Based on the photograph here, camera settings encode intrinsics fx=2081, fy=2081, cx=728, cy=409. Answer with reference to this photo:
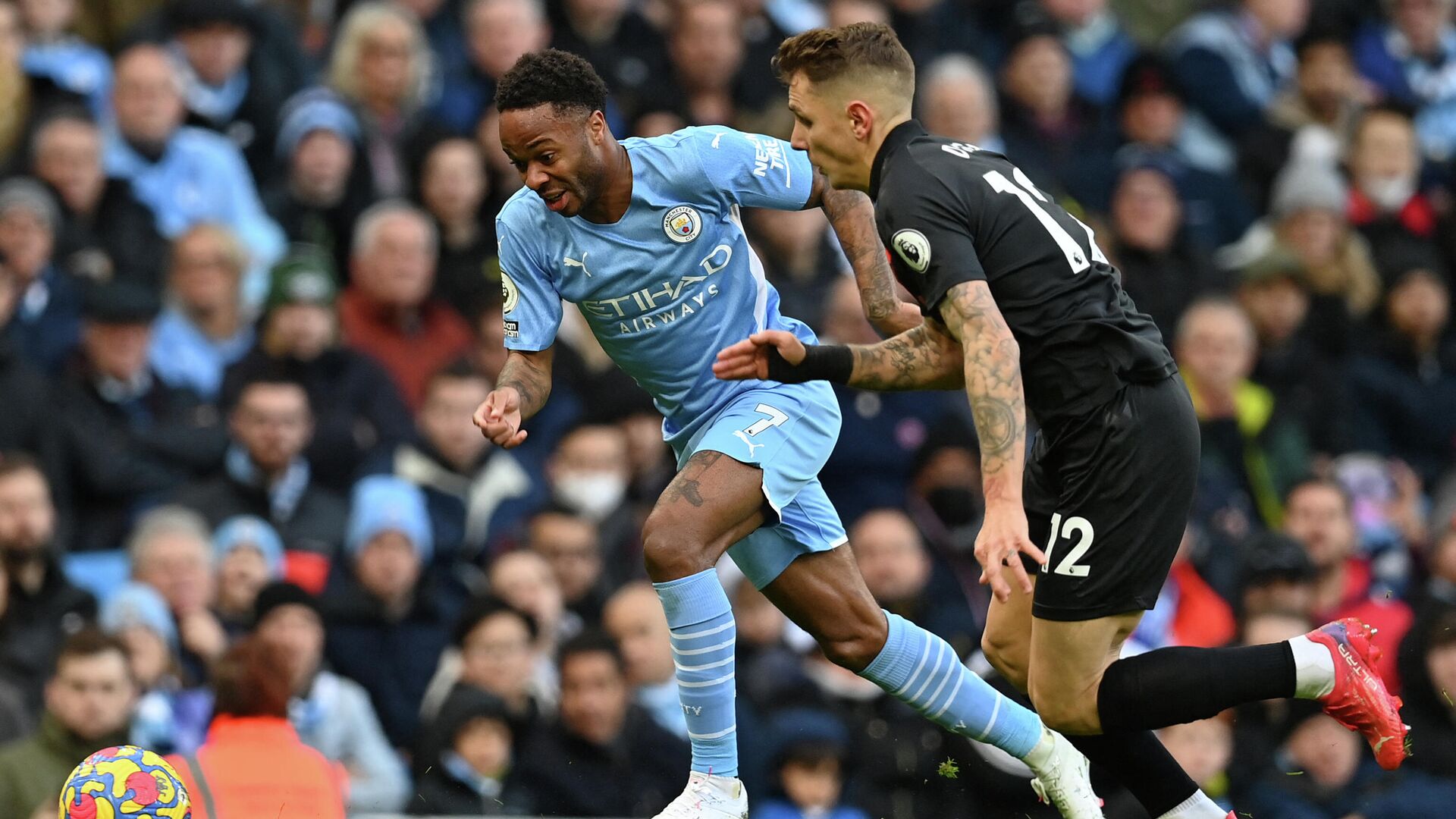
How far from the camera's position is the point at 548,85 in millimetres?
7086

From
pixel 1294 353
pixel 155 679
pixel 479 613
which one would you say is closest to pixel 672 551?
pixel 479 613

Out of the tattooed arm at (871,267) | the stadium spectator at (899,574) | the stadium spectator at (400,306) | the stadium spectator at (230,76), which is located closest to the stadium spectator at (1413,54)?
the stadium spectator at (899,574)

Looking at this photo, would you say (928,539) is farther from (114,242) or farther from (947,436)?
(114,242)

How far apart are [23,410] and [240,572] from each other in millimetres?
1413

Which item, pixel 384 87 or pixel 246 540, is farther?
pixel 384 87

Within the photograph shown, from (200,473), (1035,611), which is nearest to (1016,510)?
(1035,611)

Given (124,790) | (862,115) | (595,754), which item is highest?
(862,115)

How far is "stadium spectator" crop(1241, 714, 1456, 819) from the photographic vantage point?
9203mm

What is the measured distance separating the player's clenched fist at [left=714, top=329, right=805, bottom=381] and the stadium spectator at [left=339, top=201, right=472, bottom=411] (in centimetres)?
545

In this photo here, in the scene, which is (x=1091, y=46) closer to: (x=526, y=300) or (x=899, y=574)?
(x=899, y=574)

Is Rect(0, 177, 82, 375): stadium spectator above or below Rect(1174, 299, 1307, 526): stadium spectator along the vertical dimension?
above

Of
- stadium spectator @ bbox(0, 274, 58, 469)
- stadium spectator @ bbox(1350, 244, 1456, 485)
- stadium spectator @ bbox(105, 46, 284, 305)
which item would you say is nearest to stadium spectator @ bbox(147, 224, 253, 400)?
stadium spectator @ bbox(105, 46, 284, 305)

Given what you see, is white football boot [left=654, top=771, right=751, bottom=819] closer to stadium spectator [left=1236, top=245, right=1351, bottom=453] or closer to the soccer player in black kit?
the soccer player in black kit

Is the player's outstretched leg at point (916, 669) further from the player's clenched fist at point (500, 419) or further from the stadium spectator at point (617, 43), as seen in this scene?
the stadium spectator at point (617, 43)
